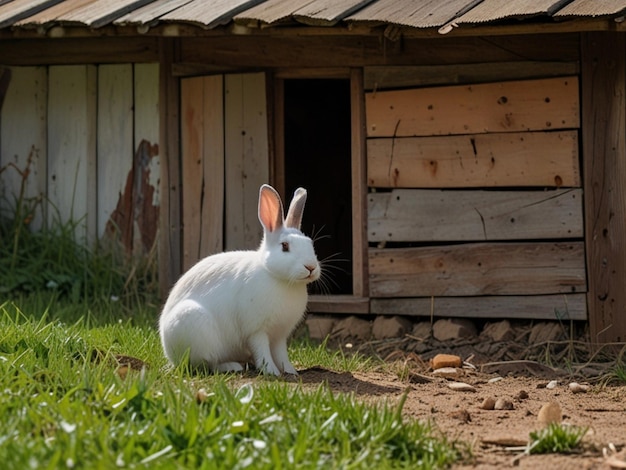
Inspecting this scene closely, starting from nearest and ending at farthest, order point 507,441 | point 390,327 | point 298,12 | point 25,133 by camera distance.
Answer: point 507,441
point 298,12
point 390,327
point 25,133

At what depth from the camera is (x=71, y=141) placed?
10281mm

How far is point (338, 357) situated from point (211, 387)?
8.41ft

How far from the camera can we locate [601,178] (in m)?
8.30

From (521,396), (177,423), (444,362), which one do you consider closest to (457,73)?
(444,362)

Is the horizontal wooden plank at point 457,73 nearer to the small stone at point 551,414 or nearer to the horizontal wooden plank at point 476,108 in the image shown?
the horizontal wooden plank at point 476,108

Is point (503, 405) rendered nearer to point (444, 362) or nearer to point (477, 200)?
point (444, 362)

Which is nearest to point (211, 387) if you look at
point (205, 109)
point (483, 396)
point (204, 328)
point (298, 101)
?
point (204, 328)

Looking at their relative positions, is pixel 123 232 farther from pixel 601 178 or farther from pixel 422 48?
pixel 601 178

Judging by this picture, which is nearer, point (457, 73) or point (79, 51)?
point (457, 73)

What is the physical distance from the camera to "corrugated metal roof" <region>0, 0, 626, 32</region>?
23.2ft

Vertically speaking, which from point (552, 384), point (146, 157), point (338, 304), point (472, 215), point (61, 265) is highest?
point (146, 157)

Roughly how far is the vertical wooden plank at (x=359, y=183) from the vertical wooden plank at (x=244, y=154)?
0.79m

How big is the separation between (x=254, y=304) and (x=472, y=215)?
2.94 m

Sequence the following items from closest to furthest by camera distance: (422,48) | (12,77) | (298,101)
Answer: (422,48)
(12,77)
(298,101)
